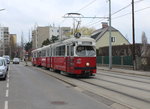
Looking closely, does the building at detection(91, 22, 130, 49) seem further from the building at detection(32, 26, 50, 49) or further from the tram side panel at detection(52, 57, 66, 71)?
the building at detection(32, 26, 50, 49)

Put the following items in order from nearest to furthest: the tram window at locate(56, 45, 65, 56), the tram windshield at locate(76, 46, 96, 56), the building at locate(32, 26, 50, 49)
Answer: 1. the tram windshield at locate(76, 46, 96, 56)
2. the tram window at locate(56, 45, 65, 56)
3. the building at locate(32, 26, 50, 49)

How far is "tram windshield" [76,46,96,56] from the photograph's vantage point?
83.8ft

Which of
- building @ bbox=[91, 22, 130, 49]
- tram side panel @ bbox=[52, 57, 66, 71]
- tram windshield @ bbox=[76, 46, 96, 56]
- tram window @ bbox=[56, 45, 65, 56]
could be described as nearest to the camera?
tram windshield @ bbox=[76, 46, 96, 56]

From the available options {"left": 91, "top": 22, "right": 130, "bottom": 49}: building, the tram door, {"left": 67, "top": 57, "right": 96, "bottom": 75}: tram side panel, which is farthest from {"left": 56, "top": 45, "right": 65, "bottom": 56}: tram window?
{"left": 91, "top": 22, "right": 130, "bottom": 49}: building

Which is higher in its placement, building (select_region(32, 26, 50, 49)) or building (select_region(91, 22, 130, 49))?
building (select_region(32, 26, 50, 49))

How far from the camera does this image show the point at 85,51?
25.8m

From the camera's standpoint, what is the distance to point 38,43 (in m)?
159

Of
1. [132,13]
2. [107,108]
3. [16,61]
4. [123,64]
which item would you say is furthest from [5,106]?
[16,61]

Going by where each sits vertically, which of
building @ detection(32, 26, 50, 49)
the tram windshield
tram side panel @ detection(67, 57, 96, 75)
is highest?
building @ detection(32, 26, 50, 49)

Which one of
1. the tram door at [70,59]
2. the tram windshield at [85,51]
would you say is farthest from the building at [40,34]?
the tram windshield at [85,51]

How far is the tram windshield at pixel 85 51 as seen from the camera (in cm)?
2553

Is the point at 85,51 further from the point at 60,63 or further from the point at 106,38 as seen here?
the point at 106,38

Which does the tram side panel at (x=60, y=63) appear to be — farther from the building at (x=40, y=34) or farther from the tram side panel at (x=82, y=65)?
the building at (x=40, y=34)

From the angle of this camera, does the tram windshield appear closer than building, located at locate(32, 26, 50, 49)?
Yes
